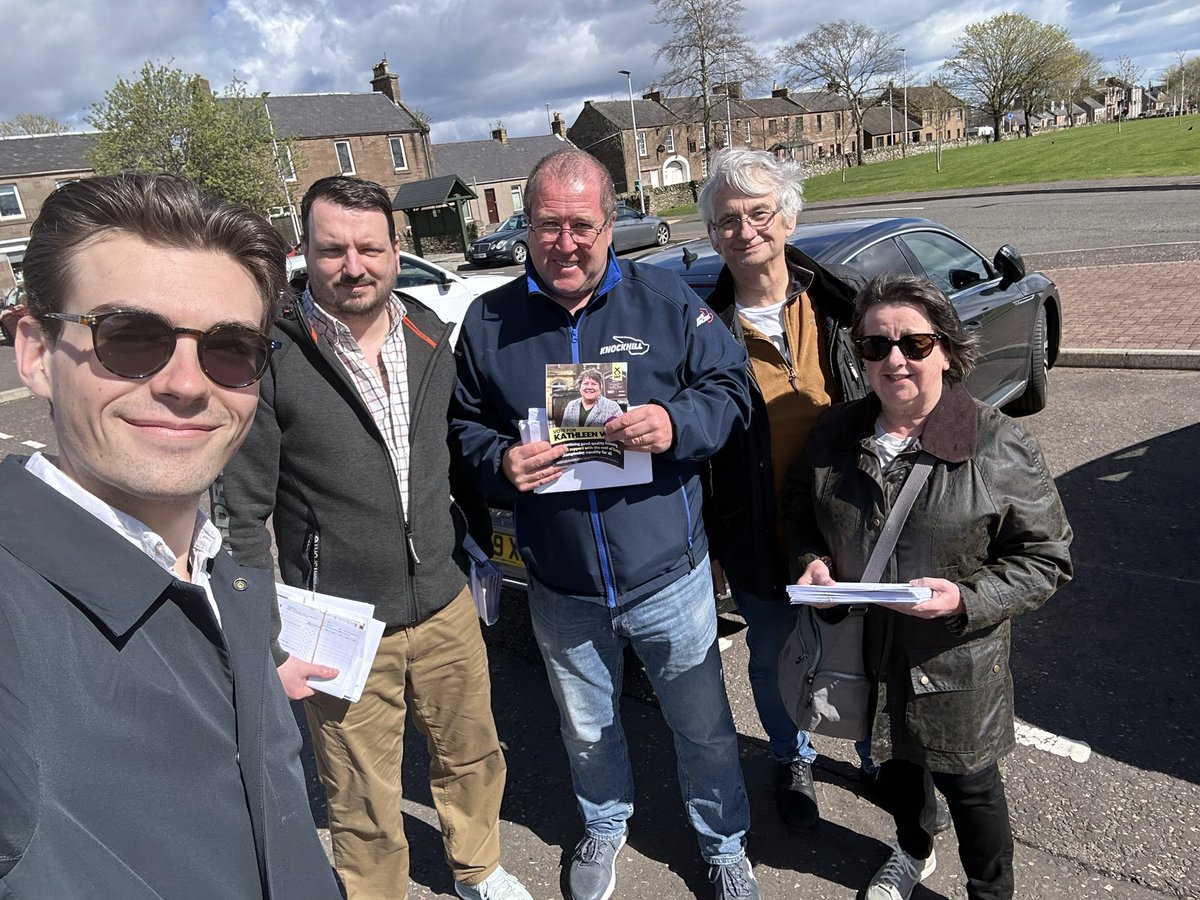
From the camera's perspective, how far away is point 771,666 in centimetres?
278

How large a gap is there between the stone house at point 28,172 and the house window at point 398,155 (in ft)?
52.0

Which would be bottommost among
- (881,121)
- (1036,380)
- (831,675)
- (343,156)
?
(1036,380)

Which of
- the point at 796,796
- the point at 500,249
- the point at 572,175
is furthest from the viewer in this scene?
A: the point at 500,249

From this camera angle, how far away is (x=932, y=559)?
202 cm

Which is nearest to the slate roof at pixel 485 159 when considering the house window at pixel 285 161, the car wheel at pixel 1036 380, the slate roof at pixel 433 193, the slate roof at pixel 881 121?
the house window at pixel 285 161

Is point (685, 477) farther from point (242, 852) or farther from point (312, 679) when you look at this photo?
point (242, 852)

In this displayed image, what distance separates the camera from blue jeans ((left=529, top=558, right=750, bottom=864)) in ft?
7.66

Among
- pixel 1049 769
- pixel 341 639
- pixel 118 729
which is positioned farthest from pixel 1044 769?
pixel 118 729

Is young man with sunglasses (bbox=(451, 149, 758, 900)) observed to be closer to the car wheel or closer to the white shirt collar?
the white shirt collar

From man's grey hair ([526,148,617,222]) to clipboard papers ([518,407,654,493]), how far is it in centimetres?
62

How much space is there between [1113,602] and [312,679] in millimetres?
3687

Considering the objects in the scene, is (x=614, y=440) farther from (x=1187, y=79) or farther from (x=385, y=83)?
(x=1187, y=79)

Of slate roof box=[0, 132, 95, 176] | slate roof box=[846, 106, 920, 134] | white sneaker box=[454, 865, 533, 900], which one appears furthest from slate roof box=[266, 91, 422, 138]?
slate roof box=[846, 106, 920, 134]

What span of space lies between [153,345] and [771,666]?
2.31 meters
